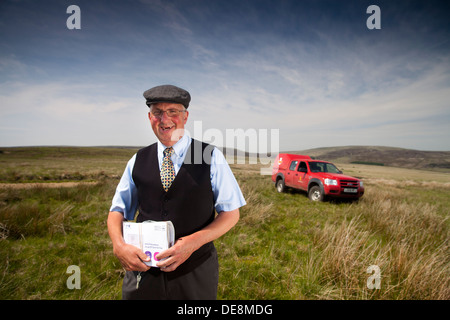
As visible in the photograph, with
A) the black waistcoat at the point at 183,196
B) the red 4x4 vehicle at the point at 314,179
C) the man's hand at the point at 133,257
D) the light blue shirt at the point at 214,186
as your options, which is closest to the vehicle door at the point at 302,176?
the red 4x4 vehicle at the point at 314,179

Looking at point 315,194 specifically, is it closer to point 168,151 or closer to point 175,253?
point 168,151

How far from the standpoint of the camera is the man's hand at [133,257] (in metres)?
1.24

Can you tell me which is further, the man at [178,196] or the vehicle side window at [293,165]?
the vehicle side window at [293,165]

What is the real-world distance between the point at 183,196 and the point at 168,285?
69cm

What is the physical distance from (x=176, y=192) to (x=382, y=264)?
3430 millimetres

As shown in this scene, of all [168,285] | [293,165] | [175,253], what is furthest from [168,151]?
[293,165]

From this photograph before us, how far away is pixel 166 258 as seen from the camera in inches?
49.4

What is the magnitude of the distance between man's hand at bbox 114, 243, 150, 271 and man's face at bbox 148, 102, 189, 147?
780 mm

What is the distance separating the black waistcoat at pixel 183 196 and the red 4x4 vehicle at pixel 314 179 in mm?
8385

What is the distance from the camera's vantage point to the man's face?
1491 mm

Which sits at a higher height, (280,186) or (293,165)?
(293,165)

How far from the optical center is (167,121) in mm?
1493

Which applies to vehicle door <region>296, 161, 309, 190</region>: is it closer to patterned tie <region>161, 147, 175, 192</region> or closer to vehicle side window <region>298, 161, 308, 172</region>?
vehicle side window <region>298, 161, 308, 172</region>

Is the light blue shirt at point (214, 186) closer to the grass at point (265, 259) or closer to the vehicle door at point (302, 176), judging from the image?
the grass at point (265, 259)
